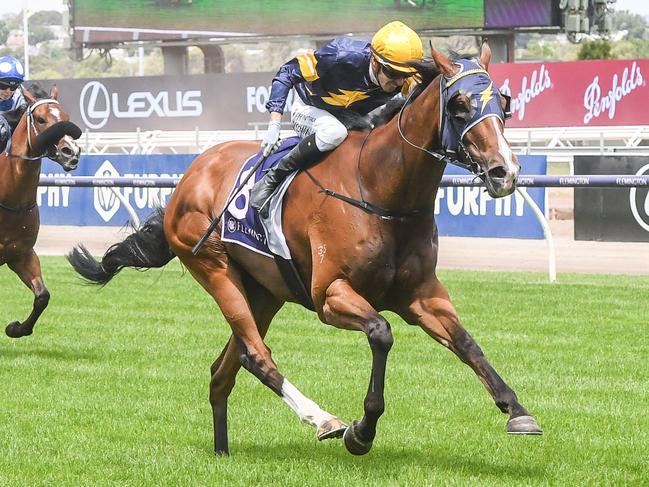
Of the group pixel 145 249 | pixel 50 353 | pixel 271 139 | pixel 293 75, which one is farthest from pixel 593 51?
pixel 271 139

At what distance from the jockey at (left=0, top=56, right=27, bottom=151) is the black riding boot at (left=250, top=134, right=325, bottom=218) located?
135 inches

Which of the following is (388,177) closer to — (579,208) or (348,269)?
(348,269)

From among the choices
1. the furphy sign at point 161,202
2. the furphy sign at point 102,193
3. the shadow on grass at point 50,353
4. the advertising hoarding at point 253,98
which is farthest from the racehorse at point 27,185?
the advertising hoarding at point 253,98

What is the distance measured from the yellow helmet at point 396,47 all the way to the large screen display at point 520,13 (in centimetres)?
2465

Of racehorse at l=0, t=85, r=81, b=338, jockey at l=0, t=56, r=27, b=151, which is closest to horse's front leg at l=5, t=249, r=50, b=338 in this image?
racehorse at l=0, t=85, r=81, b=338

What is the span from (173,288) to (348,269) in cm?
740

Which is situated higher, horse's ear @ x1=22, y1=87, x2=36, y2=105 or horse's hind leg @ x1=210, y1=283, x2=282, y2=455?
horse's ear @ x1=22, y1=87, x2=36, y2=105

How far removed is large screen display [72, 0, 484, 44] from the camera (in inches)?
1157

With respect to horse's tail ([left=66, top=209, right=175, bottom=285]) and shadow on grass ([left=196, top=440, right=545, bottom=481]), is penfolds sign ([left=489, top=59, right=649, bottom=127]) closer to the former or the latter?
horse's tail ([left=66, top=209, right=175, bottom=285])

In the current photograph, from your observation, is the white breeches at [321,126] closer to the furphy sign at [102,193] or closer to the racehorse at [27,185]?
the racehorse at [27,185]

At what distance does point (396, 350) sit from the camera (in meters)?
8.46

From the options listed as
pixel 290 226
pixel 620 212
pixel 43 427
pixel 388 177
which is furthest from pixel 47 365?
pixel 620 212

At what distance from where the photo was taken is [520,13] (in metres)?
29.0

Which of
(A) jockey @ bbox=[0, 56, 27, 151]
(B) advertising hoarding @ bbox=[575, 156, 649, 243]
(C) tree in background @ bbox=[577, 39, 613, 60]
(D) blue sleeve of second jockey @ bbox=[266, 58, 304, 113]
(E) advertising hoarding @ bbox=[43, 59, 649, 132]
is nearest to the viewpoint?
(D) blue sleeve of second jockey @ bbox=[266, 58, 304, 113]
